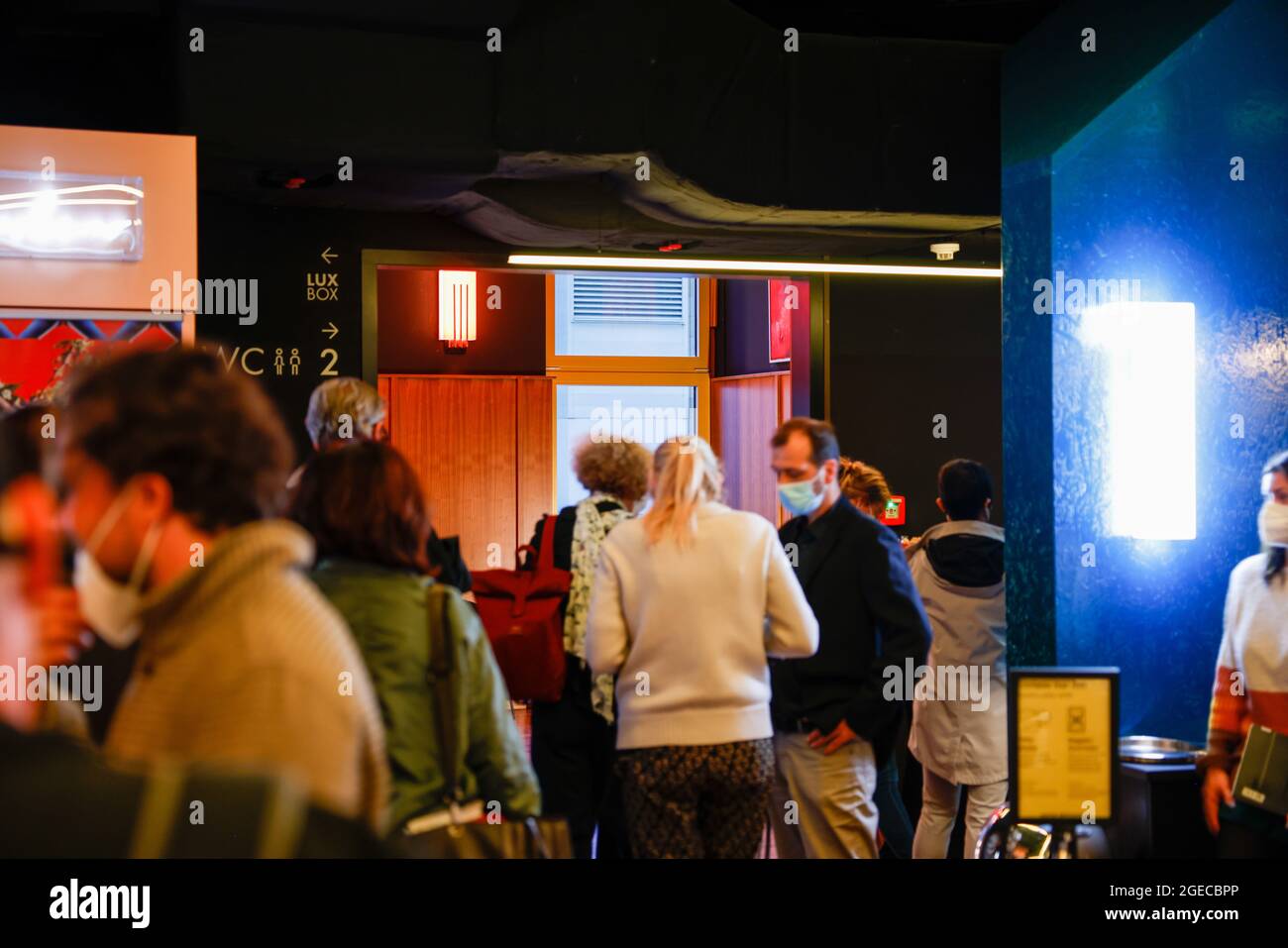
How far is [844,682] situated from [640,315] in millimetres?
4186

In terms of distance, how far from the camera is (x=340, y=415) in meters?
3.62

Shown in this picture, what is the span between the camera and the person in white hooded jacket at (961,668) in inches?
168

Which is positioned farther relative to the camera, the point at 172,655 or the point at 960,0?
the point at 960,0

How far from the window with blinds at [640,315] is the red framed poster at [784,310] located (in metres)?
0.82

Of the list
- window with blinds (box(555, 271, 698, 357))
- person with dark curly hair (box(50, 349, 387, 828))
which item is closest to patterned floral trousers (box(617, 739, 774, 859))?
person with dark curly hair (box(50, 349, 387, 828))

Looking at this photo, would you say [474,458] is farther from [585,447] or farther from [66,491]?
[66,491]

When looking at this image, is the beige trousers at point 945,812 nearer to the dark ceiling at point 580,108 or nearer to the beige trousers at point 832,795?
the beige trousers at point 832,795

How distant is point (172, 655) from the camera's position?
2113mm

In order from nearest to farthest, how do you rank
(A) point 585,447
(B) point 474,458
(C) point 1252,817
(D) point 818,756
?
(C) point 1252,817 < (D) point 818,756 < (A) point 585,447 < (B) point 474,458

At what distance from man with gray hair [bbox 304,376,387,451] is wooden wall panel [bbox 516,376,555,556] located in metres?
4.70

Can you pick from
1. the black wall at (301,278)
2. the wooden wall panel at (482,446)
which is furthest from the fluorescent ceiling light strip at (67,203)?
the wooden wall panel at (482,446)

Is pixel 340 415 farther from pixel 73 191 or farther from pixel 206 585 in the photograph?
pixel 206 585

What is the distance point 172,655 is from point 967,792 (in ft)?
9.90
